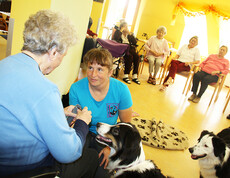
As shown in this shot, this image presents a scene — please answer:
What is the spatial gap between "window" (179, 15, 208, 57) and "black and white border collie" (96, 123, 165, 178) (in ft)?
22.0

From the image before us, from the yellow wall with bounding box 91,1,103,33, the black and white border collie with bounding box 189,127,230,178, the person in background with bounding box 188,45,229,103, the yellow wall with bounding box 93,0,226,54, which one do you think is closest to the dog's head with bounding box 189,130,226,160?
the black and white border collie with bounding box 189,127,230,178

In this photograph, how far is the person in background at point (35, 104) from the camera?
636 mm

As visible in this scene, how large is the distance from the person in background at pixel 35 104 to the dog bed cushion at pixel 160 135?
1.61m

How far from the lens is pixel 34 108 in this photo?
0.64 m

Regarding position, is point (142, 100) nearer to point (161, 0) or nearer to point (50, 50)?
point (50, 50)

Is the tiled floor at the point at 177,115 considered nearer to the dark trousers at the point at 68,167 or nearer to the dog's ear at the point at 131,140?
the dog's ear at the point at 131,140

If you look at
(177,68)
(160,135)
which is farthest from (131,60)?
(160,135)

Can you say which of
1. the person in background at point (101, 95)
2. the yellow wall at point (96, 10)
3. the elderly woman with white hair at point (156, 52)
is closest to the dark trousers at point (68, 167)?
the person in background at point (101, 95)

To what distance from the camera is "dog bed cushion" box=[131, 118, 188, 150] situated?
226cm

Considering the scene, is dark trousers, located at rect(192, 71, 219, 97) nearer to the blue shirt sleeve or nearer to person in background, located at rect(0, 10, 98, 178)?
the blue shirt sleeve

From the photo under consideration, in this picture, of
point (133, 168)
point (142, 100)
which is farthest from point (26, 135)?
point (142, 100)

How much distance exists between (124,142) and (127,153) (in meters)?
0.07

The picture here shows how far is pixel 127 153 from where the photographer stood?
1.19m

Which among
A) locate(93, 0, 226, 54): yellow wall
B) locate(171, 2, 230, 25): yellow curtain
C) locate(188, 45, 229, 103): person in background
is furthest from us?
locate(93, 0, 226, 54): yellow wall
